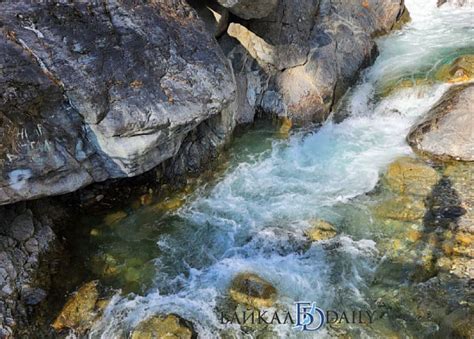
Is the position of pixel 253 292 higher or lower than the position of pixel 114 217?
lower

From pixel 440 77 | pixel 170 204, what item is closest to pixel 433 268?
pixel 170 204

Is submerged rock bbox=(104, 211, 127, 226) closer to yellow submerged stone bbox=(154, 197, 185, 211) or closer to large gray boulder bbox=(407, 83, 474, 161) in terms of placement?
yellow submerged stone bbox=(154, 197, 185, 211)

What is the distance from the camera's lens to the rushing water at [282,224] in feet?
24.9

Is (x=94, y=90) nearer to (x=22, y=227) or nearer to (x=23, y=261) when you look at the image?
(x=22, y=227)

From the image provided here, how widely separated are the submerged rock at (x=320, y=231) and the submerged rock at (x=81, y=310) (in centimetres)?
408

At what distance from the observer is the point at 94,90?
753 cm

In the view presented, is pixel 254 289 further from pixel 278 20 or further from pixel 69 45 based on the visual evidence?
pixel 278 20

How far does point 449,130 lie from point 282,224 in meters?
4.87

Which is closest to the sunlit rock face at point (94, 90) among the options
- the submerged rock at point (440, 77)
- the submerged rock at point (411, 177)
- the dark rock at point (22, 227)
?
the dark rock at point (22, 227)

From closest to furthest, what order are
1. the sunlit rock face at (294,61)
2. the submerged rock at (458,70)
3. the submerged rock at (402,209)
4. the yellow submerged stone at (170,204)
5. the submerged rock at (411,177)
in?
the submerged rock at (402,209) < the submerged rock at (411,177) < the yellow submerged stone at (170,204) < the submerged rock at (458,70) < the sunlit rock face at (294,61)

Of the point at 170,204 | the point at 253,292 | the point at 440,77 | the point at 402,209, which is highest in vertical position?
the point at 440,77

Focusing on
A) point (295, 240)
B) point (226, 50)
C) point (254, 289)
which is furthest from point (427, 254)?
point (226, 50)

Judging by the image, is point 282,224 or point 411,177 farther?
point 411,177

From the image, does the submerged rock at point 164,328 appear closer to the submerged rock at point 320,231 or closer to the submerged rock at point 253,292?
the submerged rock at point 253,292
